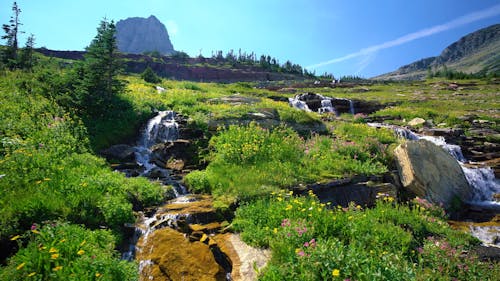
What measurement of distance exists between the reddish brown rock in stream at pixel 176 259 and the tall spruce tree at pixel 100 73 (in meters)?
10.7

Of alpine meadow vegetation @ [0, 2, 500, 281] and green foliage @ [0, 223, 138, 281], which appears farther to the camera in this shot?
alpine meadow vegetation @ [0, 2, 500, 281]

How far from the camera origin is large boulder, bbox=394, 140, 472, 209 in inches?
482

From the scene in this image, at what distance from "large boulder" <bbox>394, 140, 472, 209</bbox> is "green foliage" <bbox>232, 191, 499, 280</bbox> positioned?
11.8 feet

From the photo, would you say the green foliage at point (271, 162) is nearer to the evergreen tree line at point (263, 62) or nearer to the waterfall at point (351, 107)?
the waterfall at point (351, 107)

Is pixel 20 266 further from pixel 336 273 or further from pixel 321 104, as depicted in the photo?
pixel 321 104

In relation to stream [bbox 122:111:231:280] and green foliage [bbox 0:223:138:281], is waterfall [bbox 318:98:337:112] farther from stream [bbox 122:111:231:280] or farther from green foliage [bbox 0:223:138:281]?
green foliage [bbox 0:223:138:281]

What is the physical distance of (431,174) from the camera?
13008mm

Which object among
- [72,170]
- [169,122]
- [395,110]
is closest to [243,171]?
[72,170]

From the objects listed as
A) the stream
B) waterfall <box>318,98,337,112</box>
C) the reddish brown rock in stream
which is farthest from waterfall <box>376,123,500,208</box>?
waterfall <box>318,98,337,112</box>

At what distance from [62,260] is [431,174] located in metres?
13.8

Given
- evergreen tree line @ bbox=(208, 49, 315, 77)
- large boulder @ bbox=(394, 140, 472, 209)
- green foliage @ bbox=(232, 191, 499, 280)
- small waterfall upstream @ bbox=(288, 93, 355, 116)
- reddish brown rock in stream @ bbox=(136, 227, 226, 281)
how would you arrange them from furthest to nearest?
1. evergreen tree line @ bbox=(208, 49, 315, 77)
2. small waterfall upstream @ bbox=(288, 93, 355, 116)
3. large boulder @ bbox=(394, 140, 472, 209)
4. reddish brown rock in stream @ bbox=(136, 227, 226, 281)
5. green foliage @ bbox=(232, 191, 499, 280)

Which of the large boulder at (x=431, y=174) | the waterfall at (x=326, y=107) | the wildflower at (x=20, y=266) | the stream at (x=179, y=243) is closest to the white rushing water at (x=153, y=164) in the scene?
the stream at (x=179, y=243)

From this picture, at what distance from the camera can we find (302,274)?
5.01 metres

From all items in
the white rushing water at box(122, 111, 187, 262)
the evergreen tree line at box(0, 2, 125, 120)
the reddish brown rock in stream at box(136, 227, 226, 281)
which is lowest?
the reddish brown rock in stream at box(136, 227, 226, 281)
